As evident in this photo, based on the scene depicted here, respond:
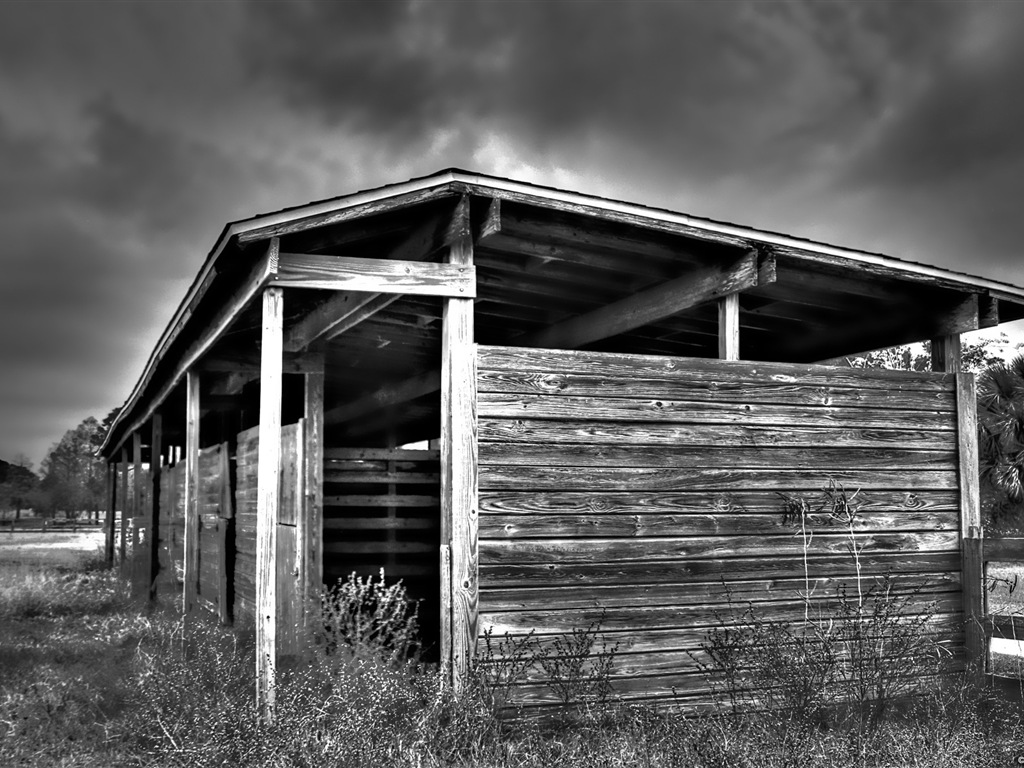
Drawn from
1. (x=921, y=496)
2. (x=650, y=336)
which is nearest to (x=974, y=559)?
(x=921, y=496)

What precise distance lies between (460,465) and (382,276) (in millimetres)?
1391

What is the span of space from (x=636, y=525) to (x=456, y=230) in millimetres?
2439

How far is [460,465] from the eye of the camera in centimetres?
615

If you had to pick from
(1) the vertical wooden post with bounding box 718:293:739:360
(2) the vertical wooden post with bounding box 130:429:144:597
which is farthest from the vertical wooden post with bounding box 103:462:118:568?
(1) the vertical wooden post with bounding box 718:293:739:360

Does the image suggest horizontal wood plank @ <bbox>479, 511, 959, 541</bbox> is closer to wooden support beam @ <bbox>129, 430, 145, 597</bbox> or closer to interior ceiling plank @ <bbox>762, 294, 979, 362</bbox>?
interior ceiling plank @ <bbox>762, 294, 979, 362</bbox>

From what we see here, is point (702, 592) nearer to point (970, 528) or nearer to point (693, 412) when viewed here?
point (693, 412)

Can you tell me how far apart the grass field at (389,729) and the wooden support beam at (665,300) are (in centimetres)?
309

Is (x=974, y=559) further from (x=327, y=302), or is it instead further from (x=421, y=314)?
(x=327, y=302)

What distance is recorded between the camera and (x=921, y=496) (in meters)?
7.67

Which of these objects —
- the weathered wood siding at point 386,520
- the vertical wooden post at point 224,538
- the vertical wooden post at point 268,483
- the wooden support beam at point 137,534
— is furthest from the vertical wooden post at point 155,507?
the vertical wooden post at point 268,483

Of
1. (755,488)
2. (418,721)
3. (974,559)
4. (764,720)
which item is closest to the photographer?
(418,721)

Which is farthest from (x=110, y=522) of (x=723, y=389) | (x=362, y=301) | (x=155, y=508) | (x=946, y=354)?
(x=946, y=354)

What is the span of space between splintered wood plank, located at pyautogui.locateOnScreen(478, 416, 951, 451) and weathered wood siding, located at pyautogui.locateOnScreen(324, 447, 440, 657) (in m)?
4.07

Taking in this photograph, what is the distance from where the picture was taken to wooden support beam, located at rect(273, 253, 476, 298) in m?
6.26
